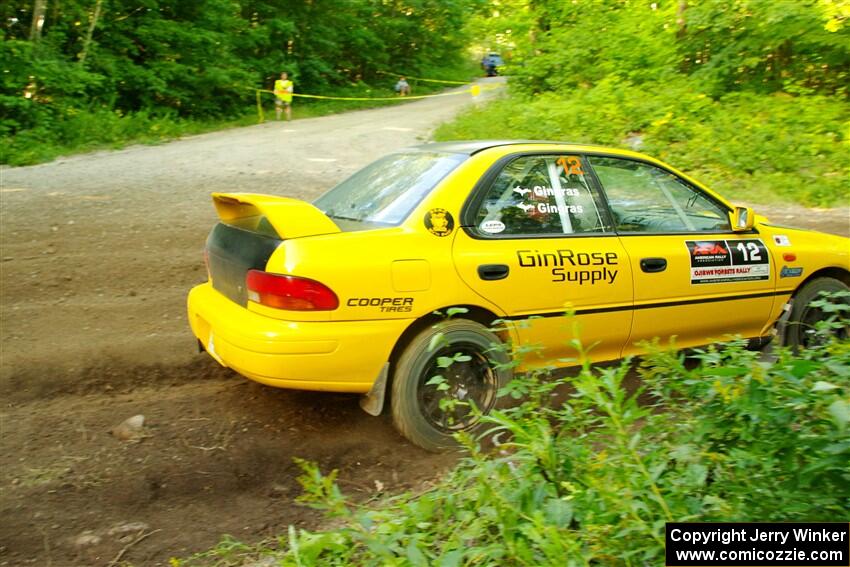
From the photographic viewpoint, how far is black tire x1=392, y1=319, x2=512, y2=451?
394 centimetres

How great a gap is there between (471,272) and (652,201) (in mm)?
1595

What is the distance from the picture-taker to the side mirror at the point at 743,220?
500 centimetres

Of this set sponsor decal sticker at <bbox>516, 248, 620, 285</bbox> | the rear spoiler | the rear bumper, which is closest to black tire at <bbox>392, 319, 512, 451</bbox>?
the rear bumper

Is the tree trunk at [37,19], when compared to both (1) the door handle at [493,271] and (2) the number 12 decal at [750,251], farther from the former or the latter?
(2) the number 12 decal at [750,251]

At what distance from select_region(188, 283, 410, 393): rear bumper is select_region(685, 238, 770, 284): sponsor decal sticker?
82.6 inches

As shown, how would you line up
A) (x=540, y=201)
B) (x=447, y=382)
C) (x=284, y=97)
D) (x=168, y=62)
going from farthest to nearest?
(x=284, y=97) < (x=168, y=62) < (x=540, y=201) < (x=447, y=382)

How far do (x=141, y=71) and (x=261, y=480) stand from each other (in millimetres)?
18404

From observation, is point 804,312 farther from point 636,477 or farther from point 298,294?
point 298,294

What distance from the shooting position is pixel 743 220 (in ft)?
16.4

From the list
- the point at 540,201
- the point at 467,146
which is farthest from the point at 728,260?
the point at 467,146

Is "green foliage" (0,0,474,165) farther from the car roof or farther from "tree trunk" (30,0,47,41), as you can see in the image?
the car roof

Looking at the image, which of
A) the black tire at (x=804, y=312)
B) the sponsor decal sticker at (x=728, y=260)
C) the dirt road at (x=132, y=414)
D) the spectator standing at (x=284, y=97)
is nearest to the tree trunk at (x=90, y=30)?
the spectator standing at (x=284, y=97)

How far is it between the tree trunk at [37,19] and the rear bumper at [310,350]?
52.7ft

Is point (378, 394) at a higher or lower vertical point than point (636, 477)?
lower
